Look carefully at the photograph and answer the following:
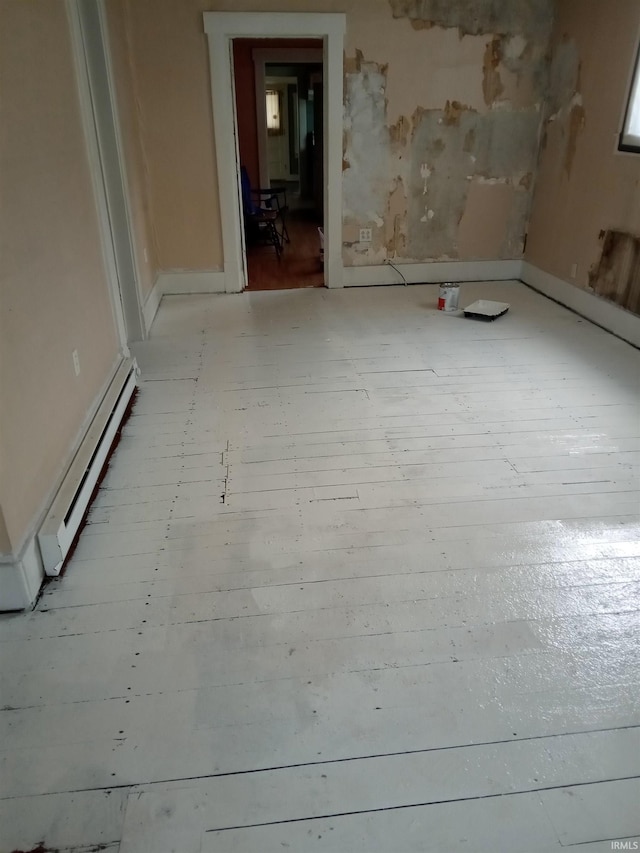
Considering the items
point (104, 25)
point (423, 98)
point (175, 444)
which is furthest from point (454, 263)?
point (175, 444)

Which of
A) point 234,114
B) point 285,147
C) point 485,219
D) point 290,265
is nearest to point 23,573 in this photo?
point 234,114

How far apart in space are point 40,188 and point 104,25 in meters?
1.84

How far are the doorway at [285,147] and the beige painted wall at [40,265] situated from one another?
8.81 ft

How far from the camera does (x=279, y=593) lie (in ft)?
6.48

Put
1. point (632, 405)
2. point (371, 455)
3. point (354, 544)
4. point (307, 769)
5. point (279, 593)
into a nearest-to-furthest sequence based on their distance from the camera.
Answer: point (307, 769) < point (279, 593) < point (354, 544) < point (371, 455) < point (632, 405)

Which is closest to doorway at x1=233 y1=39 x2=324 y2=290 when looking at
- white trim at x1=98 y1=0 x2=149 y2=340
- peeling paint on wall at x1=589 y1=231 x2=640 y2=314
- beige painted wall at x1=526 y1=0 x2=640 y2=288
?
white trim at x1=98 y1=0 x2=149 y2=340

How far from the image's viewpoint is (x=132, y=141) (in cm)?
445

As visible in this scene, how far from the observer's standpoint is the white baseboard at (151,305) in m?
4.37

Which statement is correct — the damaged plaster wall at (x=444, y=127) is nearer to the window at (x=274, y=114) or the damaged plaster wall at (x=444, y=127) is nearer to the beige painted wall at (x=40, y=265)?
the beige painted wall at (x=40, y=265)

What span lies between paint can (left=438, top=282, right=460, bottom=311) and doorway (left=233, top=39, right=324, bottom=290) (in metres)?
1.30

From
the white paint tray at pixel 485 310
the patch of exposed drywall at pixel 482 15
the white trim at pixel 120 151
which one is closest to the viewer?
the white trim at pixel 120 151

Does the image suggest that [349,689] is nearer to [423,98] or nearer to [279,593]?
[279,593]

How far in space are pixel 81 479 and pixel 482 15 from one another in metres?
4.62

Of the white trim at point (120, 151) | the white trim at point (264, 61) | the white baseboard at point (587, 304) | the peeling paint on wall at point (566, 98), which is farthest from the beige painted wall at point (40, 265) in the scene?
the white trim at point (264, 61)
